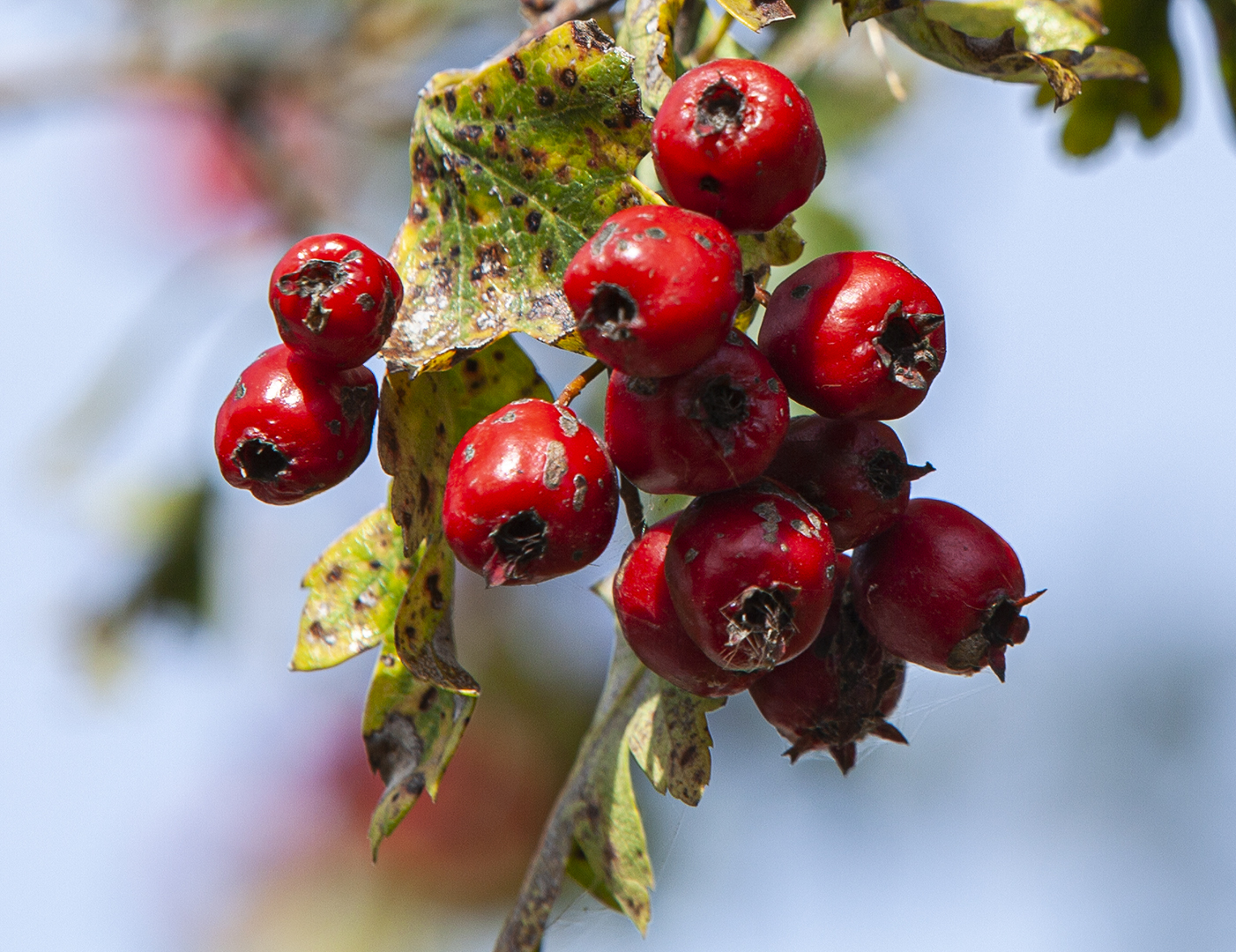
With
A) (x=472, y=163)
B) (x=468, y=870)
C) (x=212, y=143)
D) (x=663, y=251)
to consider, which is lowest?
(x=468, y=870)

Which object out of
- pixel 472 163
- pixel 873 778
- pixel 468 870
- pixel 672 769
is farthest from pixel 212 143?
pixel 672 769

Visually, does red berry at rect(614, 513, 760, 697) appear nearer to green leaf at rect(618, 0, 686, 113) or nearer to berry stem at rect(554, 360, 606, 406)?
berry stem at rect(554, 360, 606, 406)

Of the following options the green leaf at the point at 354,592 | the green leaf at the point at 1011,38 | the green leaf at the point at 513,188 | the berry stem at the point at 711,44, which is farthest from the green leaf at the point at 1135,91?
the green leaf at the point at 354,592

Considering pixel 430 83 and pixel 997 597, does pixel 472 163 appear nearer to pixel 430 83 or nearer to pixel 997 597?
pixel 430 83

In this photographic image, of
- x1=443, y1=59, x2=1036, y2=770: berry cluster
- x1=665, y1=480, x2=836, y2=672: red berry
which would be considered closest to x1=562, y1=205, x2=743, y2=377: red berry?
x1=443, y1=59, x2=1036, y2=770: berry cluster

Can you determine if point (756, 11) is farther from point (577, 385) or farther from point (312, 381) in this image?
point (312, 381)
